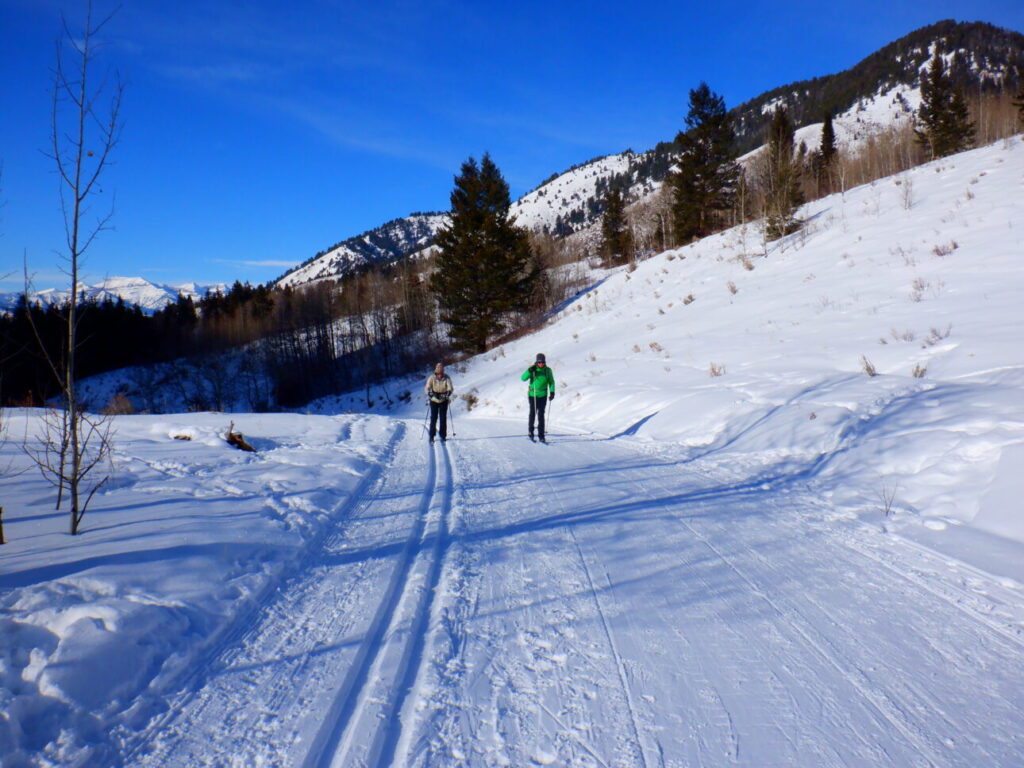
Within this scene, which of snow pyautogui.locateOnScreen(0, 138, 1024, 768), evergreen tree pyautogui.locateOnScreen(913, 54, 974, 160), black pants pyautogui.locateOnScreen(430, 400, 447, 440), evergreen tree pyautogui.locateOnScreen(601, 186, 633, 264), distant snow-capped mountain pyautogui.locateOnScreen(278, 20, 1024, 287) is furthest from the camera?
distant snow-capped mountain pyautogui.locateOnScreen(278, 20, 1024, 287)

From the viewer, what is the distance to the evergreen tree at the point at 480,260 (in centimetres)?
3002

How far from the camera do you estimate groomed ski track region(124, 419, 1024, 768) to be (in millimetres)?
2207

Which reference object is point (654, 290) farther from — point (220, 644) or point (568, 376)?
point (220, 644)

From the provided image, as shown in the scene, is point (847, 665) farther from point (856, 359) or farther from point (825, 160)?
point (825, 160)

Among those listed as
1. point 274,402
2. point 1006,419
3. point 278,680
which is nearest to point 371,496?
point 278,680

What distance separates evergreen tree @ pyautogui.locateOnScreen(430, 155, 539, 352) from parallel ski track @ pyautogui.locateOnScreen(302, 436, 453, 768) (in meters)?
26.5

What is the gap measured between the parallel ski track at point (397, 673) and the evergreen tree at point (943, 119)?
44804 millimetres

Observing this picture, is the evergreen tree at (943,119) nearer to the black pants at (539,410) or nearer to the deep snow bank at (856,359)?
the deep snow bank at (856,359)

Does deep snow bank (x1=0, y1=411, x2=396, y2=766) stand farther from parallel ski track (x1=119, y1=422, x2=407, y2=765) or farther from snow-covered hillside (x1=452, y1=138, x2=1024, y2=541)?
snow-covered hillside (x1=452, y1=138, x2=1024, y2=541)

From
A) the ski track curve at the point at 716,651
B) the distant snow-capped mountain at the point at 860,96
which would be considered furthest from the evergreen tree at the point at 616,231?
the ski track curve at the point at 716,651

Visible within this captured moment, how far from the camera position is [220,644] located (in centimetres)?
303

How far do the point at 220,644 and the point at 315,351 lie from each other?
5243cm

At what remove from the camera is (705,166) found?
104 feet

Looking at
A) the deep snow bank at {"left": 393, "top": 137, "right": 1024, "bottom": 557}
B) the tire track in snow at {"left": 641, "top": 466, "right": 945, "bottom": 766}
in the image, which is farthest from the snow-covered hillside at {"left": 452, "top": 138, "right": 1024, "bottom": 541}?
the tire track in snow at {"left": 641, "top": 466, "right": 945, "bottom": 766}
